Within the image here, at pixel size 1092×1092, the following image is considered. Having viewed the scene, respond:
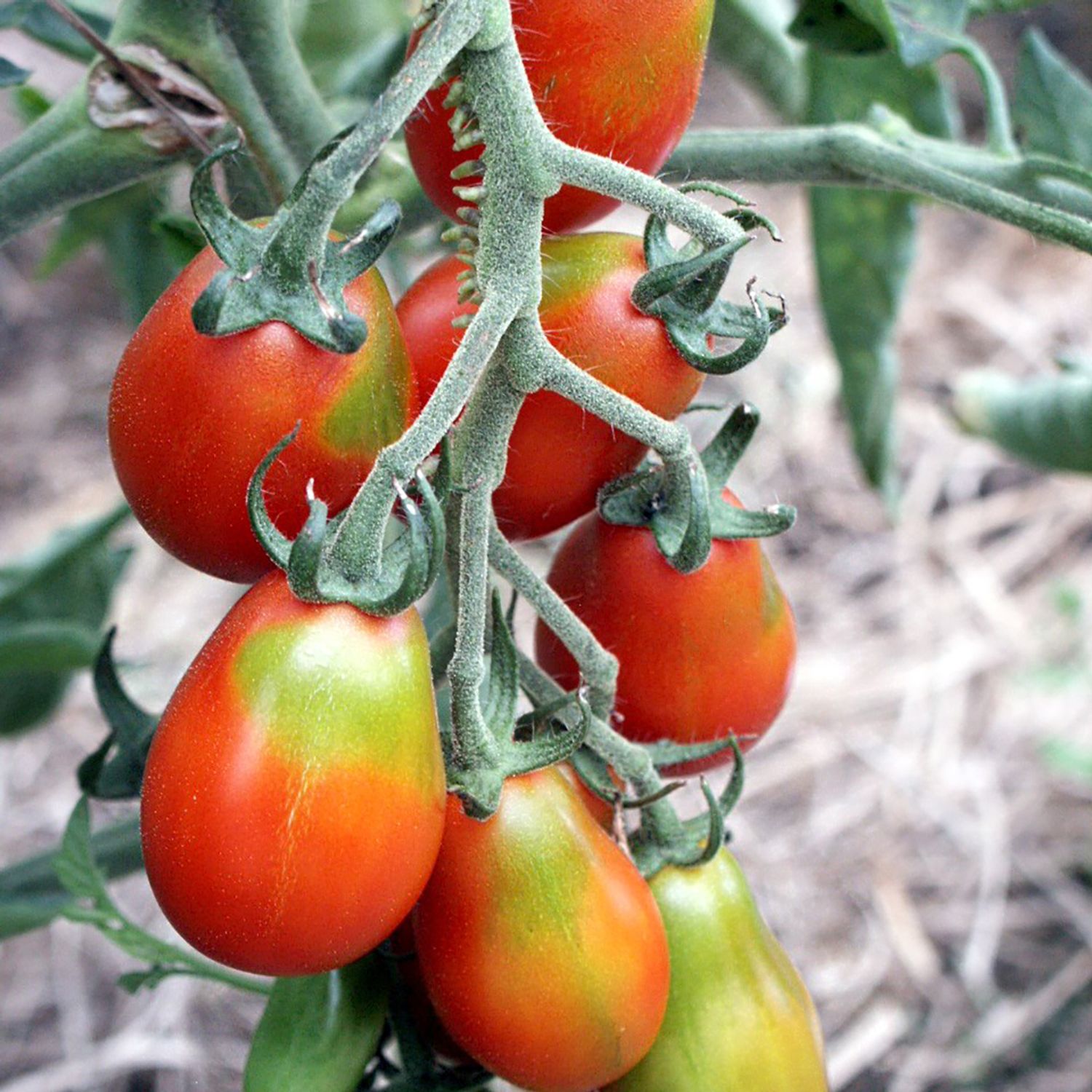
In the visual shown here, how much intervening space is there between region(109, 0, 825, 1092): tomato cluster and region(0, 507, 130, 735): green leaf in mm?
683

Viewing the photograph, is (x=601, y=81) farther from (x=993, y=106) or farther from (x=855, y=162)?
(x=993, y=106)

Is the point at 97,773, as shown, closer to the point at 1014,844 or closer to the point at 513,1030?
the point at 513,1030

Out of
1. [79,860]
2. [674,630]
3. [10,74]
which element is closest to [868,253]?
[674,630]

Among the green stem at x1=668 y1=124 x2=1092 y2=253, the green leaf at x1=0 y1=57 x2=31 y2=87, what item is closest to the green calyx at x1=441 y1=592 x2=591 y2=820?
the green stem at x1=668 y1=124 x2=1092 y2=253

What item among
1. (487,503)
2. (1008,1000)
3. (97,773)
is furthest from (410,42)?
(1008,1000)

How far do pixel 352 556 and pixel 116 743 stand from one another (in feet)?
1.08

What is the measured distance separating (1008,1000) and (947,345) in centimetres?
157

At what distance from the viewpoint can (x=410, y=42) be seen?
663mm

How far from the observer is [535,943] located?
2.08 feet

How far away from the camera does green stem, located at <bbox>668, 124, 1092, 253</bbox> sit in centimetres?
79

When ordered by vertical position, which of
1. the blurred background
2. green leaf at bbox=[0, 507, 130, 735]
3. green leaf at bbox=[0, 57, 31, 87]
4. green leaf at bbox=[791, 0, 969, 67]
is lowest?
the blurred background

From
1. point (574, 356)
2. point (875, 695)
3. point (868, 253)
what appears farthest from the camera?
point (875, 695)

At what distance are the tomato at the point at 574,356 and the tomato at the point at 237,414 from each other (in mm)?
63

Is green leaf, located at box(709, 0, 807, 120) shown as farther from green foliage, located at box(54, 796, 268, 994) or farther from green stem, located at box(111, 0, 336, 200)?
green foliage, located at box(54, 796, 268, 994)
